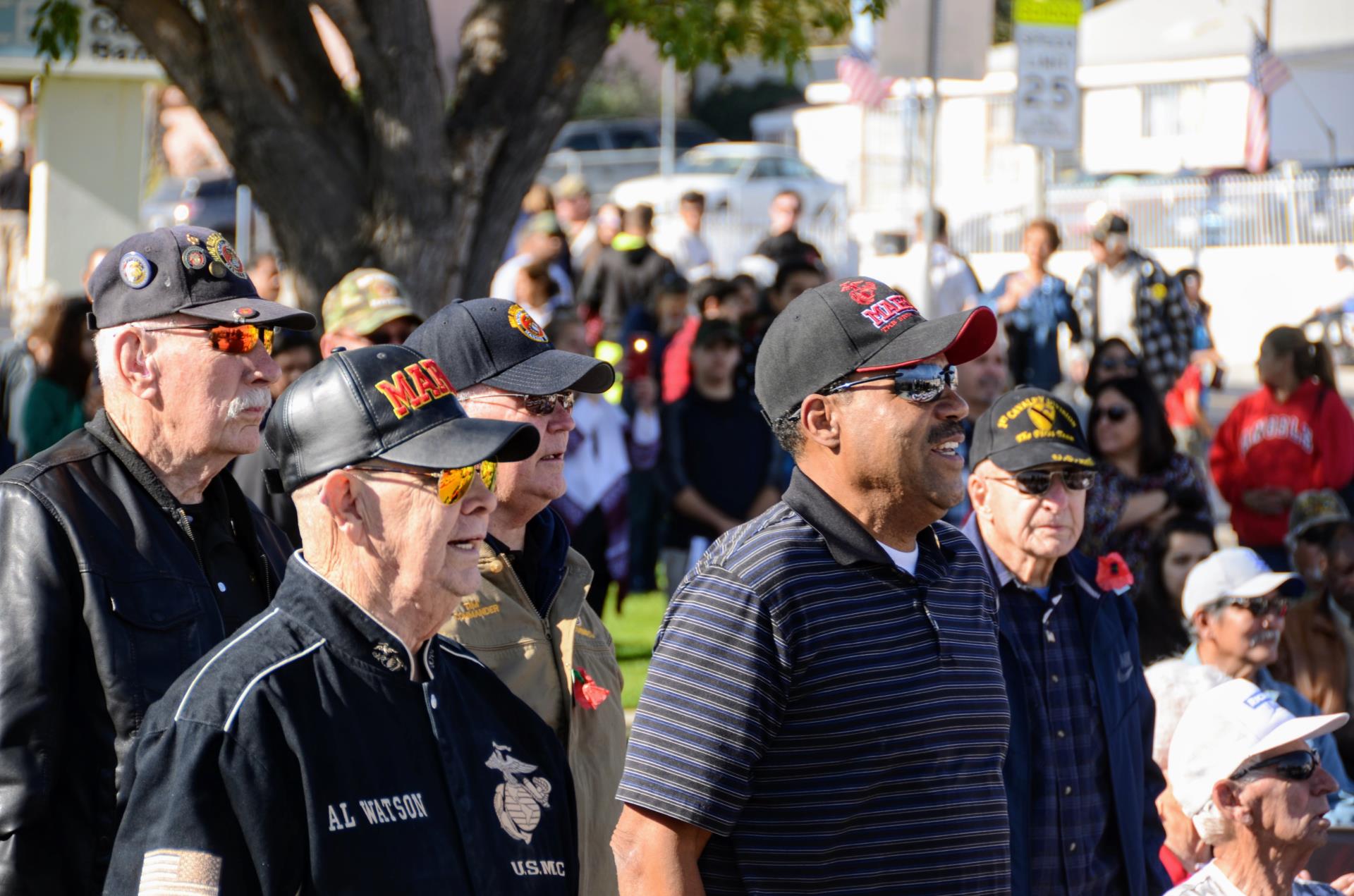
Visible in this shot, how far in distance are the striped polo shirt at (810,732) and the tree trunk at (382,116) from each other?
5.57m

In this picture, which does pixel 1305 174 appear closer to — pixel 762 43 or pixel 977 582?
pixel 762 43

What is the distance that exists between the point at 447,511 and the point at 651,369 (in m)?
9.04

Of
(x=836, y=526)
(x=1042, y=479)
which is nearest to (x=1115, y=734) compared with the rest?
(x=1042, y=479)

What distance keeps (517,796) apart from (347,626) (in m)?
0.35

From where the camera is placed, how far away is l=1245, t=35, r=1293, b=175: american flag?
13.4 meters

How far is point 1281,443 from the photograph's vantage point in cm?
A: 912

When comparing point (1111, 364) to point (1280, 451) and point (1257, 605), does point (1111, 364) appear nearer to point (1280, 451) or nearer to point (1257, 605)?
point (1280, 451)

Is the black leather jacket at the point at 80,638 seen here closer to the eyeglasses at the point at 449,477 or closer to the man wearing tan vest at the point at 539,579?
the man wearing tan vest at the point at 539,579

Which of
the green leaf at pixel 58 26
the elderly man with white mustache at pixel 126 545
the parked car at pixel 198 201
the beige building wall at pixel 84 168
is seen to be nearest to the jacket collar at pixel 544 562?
the elderly man with white mustache at pixel 126 545

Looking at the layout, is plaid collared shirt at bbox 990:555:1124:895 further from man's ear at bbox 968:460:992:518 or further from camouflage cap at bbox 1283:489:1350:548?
camouflage cap at bbox 1283:489:1350:548

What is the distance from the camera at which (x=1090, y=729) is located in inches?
157

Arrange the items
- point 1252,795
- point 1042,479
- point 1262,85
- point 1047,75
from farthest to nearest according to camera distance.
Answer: point 1262,85
point 1047,75
point 1042,479
point 1252,795

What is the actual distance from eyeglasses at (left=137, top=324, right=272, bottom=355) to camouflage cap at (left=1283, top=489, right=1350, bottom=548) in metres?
5.83

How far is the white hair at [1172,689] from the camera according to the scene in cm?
547
